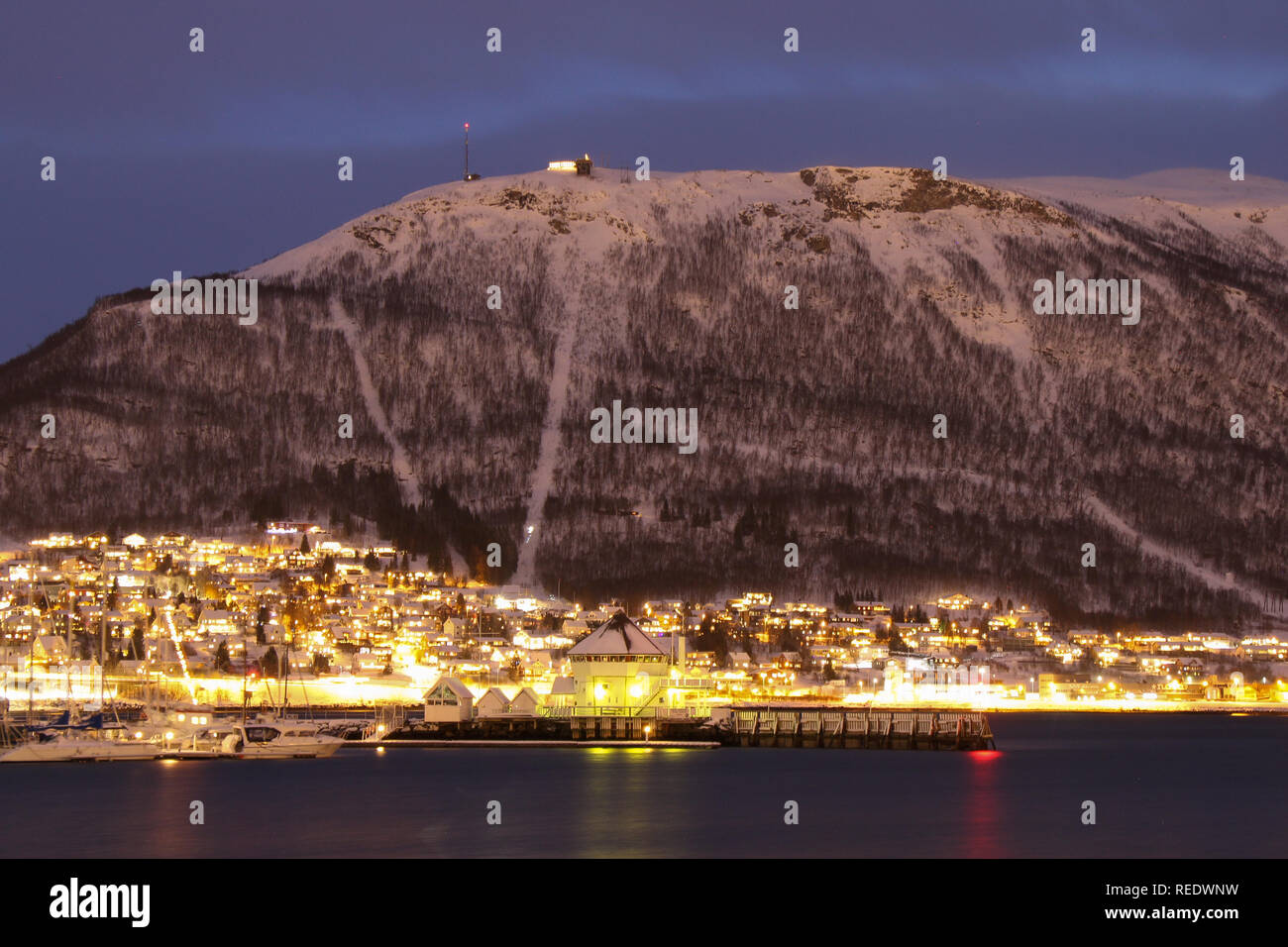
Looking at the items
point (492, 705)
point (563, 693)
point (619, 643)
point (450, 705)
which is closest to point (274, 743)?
point (450, 705)

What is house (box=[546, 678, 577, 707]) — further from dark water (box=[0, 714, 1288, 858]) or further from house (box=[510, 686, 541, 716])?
dark water (box=[0, 714, 1288, 858])

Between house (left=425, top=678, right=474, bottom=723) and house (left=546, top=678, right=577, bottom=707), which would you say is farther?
house (left=546, top=678, right=577, bottom=707)

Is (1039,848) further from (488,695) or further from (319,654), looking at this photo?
(319,654)

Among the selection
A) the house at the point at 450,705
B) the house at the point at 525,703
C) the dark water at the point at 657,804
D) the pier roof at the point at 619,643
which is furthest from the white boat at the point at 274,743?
the pier roof at the point at 619,643

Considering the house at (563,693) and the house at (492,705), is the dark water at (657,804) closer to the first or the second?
the house at (492,705)

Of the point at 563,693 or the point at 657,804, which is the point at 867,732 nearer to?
the point at 563,693

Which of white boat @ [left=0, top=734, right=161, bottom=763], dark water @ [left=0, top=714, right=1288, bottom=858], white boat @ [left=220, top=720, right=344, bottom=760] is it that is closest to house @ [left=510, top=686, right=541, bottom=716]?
dark water @ [left=0, top=714, right=1288, bottom=858]
